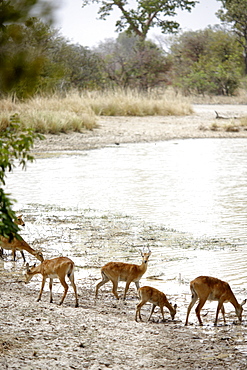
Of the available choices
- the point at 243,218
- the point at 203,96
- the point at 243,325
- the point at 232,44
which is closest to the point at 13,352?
the point at 243,325

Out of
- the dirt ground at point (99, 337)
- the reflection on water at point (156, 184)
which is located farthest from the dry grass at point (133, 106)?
the dirt ground at point (99, 337)

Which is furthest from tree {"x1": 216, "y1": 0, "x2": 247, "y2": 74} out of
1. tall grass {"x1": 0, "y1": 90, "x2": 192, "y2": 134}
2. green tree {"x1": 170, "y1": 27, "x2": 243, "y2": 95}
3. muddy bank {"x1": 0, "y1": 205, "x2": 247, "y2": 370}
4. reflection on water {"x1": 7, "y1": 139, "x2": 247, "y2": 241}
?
muddy bank {"x1": 0, "y1": 205, "x2": 247, "y2": 370}

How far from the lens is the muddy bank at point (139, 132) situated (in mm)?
23156

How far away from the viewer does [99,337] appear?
5.42 metres

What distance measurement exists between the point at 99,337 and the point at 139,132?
2095 centimetres

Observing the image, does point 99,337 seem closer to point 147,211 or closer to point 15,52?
point 15,52

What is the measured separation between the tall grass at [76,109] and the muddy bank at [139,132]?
0.47 meters

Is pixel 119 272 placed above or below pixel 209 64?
below

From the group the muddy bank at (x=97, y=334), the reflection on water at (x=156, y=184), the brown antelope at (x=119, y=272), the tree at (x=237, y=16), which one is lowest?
the reflection on water at (x=156, y=184)

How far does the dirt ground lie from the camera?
16.1 ft

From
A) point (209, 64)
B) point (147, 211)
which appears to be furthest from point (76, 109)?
point (209, 64)

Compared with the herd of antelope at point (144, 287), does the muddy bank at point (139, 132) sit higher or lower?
lower

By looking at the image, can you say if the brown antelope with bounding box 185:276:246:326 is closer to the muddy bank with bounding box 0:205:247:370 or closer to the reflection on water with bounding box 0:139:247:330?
the muddy bank with bounding box 0:205:247:370

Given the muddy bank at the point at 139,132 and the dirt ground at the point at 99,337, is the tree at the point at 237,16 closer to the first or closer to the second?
the muddy bank at the point at 139,132
